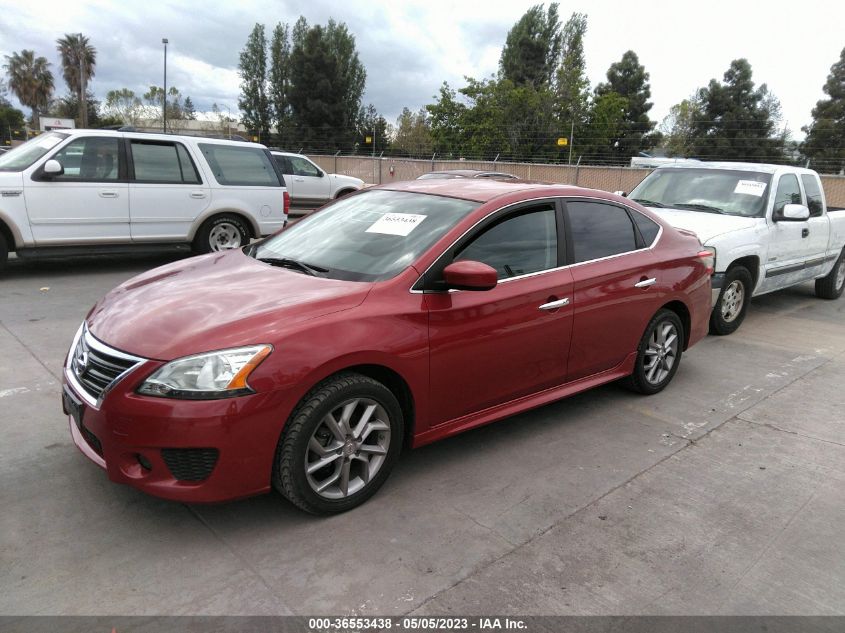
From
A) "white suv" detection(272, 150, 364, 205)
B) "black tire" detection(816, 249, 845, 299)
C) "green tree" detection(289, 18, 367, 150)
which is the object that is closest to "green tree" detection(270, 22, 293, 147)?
"green tree" detection(289, 18, 367, 150)

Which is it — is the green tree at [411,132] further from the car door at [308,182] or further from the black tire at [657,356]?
the black tire at [657,356]

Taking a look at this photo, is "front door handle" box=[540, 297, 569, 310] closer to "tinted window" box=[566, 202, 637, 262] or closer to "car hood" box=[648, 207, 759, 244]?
"tinted window" box=[566, 202, 637, 262]

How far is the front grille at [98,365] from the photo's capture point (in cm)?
282

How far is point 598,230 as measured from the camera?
4.41 m

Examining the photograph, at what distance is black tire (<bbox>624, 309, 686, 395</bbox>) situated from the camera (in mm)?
4773

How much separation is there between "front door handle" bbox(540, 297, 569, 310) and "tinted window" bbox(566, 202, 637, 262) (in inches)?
13.7

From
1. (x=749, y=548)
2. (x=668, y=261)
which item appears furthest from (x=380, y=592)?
(x=668, y=261)

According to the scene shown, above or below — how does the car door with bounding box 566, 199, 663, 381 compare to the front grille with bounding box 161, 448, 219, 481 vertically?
above

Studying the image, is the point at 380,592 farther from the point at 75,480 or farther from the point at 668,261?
the point at 668,261

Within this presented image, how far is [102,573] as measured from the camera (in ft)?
8.63

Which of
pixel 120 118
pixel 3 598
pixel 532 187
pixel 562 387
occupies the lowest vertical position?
pixel 3 598

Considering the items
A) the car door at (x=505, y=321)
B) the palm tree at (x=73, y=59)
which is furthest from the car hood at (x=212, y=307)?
the palm tree at (x=73, y=59)

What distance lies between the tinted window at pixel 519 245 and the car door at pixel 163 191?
6.35 metres

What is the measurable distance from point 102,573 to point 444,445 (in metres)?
2.03
